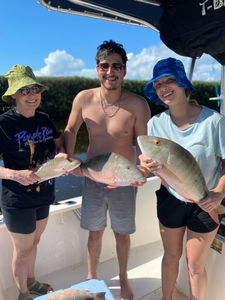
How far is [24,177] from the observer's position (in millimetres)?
2367

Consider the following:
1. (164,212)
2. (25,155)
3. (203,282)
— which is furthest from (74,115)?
(203,282)

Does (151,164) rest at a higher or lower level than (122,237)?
higher

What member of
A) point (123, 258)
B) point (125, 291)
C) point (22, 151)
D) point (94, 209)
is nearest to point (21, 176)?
point (22, 151)

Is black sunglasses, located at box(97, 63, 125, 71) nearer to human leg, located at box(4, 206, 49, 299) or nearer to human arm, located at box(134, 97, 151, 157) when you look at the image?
human arm, located at box(134, 97, 151, 157)

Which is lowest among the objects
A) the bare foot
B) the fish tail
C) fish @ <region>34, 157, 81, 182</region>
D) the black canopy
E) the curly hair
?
the bare foot

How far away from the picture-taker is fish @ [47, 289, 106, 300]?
202cm

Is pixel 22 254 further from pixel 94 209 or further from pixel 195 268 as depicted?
pixel 195 268

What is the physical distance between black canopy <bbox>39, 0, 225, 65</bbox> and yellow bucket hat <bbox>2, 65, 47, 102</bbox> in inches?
29.8

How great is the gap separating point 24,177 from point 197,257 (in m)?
1.35

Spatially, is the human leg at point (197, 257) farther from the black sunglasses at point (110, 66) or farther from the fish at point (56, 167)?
the black sunglasses at point (110, 66)

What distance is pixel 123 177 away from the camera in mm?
2270

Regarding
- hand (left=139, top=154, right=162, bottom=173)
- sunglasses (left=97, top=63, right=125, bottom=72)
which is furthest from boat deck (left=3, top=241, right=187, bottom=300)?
sunglasses (left=97, top=63, right=125, bottom=72)

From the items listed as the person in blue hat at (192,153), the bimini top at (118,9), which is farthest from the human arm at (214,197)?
the bimini top at (118,9)

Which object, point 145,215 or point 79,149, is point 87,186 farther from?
point 79,149
